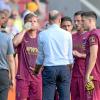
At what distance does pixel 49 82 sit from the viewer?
984cm

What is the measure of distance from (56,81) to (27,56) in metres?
0.79

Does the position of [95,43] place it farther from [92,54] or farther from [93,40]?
[92,54]

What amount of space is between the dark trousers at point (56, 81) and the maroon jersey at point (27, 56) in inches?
22.7

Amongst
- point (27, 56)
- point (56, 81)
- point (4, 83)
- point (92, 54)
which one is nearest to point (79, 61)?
point (56, 81)

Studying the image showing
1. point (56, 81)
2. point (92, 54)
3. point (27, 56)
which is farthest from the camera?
point (27, 56)

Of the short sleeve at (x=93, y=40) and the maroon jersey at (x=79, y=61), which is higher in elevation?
the short sleeve at (x=93, y=40)

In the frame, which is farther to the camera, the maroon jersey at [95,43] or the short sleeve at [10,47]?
the short sleeve at [10,47]

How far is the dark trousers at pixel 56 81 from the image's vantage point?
977 centimetres

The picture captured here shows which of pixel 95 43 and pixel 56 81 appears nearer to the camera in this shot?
pixel 95 43

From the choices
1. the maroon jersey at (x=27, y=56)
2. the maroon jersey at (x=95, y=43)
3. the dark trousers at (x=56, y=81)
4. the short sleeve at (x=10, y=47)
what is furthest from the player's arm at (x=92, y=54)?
the maroon jersey at (x=27, y=56)

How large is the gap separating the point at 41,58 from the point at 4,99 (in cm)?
114

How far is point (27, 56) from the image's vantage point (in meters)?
10.4

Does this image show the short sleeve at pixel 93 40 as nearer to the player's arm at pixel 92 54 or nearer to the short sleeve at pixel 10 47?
the player's arm at pixel 92 54

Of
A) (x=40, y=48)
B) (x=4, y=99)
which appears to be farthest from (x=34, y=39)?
(x=4, y=99)
